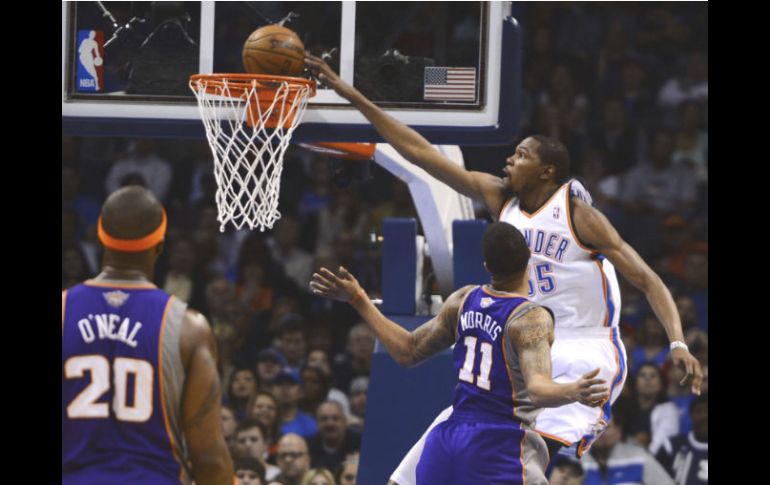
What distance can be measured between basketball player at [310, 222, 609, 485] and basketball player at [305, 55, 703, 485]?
690mm

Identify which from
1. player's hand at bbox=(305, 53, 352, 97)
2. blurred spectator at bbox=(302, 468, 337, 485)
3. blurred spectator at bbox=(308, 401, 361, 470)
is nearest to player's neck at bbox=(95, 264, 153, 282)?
player's hand at bbox=(305, 53, 352, 97)

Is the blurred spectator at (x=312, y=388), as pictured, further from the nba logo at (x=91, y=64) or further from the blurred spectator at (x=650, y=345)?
the nba logo at (x=91, y=64)

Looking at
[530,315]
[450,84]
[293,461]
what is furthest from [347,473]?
[530,315]

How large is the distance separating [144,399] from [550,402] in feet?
4.83

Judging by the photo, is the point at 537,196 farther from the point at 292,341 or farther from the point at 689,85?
the point at 689,85

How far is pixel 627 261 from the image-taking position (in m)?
5.43

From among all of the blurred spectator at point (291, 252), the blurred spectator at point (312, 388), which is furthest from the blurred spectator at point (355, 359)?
the blurred spectator at point (291, 252)

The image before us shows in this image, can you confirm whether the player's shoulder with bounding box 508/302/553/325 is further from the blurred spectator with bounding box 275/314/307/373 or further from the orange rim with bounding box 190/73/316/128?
the blurred spectator with bounding box 275/314/307/373

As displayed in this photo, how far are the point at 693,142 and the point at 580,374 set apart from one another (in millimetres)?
5846

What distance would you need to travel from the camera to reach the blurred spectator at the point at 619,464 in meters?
8.55

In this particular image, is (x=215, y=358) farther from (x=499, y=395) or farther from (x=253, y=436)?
(x=253, y=436)

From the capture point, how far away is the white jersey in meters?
5.56

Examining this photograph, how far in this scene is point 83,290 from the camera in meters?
3.98

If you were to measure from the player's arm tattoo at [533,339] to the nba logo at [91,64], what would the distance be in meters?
3.09
